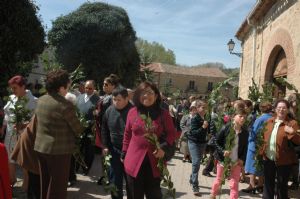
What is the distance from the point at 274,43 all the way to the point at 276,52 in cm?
42

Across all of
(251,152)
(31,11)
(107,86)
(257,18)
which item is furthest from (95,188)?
(257,18)

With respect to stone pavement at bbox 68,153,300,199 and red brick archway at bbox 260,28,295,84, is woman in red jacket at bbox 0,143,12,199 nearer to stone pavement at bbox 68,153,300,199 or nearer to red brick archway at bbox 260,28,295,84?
stone pavement at bbox 68,153,300,199

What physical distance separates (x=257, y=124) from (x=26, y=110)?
4.07 m

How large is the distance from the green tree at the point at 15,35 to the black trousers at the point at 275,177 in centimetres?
616

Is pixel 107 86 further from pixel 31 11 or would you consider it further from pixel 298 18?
pixel 298 18

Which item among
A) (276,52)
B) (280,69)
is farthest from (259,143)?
(276,52)

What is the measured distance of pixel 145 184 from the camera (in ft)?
13.8

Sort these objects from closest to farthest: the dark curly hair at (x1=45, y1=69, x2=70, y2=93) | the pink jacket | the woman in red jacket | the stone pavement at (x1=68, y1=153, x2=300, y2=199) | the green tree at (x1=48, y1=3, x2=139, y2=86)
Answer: the woman in red jacket, the pink jacket, the dark curly hair at (x1=45, y1=69, x2=70, y2=93), the stone pavement at (x1=68, y1=153, x2=300, y2=199), the green tree at (x1=48, y1=3, x2=139, y2=86)

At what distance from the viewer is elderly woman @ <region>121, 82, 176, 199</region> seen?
13.4ft

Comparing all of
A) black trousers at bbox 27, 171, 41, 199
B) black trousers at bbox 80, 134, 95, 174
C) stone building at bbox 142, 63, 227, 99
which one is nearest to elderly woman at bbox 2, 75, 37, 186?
black trousers at bbox 27, 171, 41, 199

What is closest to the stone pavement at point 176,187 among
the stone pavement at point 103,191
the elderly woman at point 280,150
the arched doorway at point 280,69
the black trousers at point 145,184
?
the stone pavement at point 103,191

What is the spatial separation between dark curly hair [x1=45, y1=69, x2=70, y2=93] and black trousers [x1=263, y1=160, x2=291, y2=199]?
3254mm

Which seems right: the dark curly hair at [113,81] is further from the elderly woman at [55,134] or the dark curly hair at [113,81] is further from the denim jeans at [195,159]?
the denim jeans at [195,159]

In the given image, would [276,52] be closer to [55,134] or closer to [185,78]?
[55,134]
